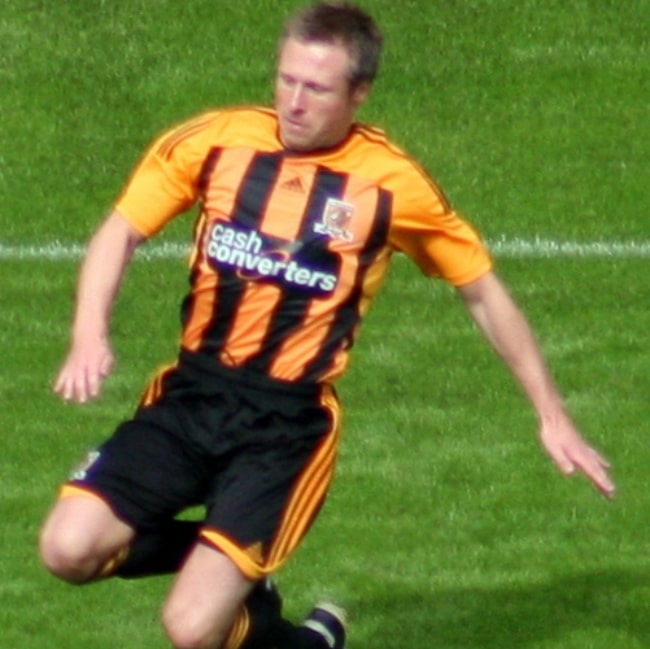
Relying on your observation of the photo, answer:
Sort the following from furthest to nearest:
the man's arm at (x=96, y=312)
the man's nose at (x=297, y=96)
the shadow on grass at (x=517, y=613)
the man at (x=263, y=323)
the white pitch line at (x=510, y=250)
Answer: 1. the white pitch line at (x=510, y=250)
2. the shadow on grass at (x=517, y=613)
3. the man at (x=263, y=323)
4. the man's nose at (x=297, y=96)
5. the man's arm at (x=96, y=312)

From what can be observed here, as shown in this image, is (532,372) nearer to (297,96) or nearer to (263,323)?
(263,323)

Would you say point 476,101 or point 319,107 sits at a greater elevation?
point 319,107

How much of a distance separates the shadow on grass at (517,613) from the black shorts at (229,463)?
95 cm

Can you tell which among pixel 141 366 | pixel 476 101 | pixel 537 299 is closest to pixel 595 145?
pixel 476 101

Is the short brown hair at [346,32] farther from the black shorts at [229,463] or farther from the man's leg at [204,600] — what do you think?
the man's leg at [204,600]

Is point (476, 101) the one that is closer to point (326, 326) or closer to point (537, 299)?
point (537, 299)

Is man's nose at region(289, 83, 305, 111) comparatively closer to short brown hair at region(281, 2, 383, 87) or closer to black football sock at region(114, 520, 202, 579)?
short brown hair at region(281, 2, 383, 87)

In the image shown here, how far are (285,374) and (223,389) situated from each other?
17 cm

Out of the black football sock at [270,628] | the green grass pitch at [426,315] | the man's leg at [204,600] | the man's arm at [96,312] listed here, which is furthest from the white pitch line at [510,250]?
the man's leg at [204,600]

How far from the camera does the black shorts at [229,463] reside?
21.4ft

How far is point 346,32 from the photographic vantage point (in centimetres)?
646

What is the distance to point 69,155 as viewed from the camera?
500 inches

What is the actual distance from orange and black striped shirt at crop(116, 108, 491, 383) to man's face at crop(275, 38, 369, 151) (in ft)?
0.53

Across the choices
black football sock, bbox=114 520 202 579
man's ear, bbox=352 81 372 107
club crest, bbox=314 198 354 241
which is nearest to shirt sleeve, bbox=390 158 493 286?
club crest, bbox=314 198 354 241
